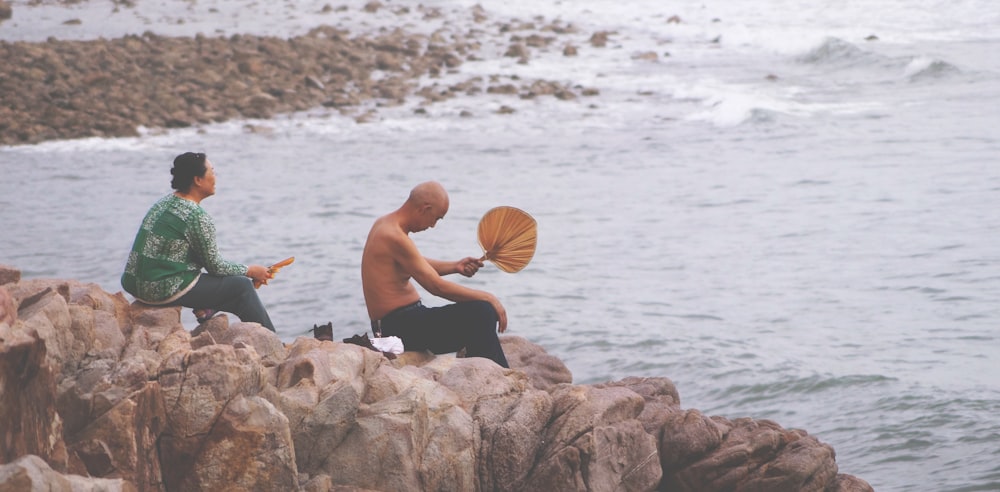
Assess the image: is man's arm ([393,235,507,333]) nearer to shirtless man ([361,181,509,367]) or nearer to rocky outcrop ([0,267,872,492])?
shirtless man ([361,181,509,367])

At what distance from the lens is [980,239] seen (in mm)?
14891

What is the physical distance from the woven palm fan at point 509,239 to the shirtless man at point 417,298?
0.26 metres

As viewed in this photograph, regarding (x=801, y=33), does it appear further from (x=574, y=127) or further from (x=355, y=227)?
(x=355, y=227)

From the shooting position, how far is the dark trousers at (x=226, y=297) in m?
7.51

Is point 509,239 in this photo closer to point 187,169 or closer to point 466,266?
point 466,266

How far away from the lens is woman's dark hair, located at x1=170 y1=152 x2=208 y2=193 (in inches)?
289

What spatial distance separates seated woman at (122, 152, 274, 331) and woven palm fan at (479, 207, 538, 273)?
1.54 m

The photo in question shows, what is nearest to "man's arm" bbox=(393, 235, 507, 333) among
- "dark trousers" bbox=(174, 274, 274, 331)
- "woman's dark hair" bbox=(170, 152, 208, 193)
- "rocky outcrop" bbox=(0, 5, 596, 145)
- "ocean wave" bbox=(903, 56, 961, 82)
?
"dark trousers" bbox=(174, 274, 274, 331)

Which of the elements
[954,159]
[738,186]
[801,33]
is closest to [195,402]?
[738,186]

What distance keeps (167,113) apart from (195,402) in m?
20.8

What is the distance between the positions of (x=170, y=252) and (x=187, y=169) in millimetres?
480

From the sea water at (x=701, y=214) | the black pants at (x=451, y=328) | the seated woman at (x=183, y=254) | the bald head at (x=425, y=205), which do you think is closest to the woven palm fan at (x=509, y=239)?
the bald head at (x=425, y=205)

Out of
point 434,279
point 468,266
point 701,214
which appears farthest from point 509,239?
point 701,214

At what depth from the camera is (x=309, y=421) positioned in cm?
616
